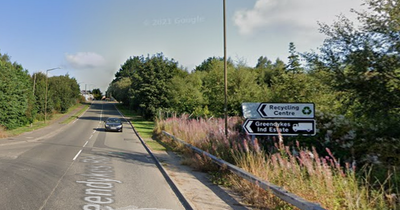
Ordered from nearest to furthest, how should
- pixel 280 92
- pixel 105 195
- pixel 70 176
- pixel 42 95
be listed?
pixel 105 195 < pixel 70 176 < pixel 280 92 < pixel 42 95

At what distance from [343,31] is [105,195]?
700 centimetres

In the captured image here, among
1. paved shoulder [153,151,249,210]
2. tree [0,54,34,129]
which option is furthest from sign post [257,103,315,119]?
tree [0,54,34,129]

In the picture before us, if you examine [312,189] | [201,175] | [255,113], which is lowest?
[201,175]

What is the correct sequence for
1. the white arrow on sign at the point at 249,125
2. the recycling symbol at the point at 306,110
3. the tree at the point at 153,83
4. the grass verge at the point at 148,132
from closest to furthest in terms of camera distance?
the recycling symbol at the point at 306,110
the white arrow on sign at the point at 249,125
the grass verge at the point at 148,132
the tree at the point at 153,83

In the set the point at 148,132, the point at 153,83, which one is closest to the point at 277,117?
the point at 148,132

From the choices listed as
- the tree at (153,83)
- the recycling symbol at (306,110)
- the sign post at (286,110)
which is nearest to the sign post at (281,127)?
the sign post at (286,110)

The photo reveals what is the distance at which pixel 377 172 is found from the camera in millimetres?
6242

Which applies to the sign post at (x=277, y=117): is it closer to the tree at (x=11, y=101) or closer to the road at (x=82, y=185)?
the road at (x=82, y=185)

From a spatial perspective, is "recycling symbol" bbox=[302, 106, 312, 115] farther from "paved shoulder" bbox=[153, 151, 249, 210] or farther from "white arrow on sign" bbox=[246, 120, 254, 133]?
"paved shoulder" bbox=[153, 151, 249, 210]

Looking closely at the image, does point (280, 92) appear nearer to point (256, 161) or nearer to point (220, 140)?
point (220, 140)

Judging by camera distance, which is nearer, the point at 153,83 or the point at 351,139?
the point at 351,139

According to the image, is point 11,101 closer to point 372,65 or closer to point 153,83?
point 153,83

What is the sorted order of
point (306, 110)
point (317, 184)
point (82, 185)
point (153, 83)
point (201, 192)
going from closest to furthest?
point (317, 184) → point (201, 192) → point (82, 185) → point (306, 110) → point (153, 83)

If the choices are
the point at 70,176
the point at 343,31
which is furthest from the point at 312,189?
the point at 70,176
